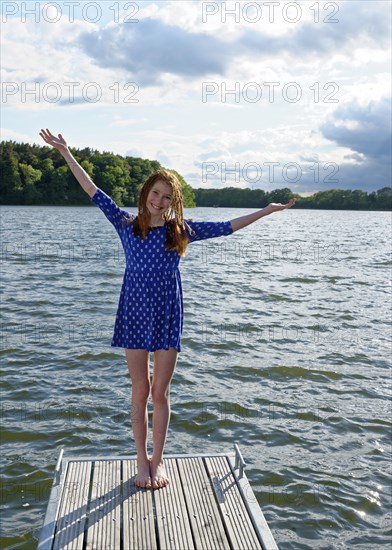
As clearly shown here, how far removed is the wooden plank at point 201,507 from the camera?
448 cm

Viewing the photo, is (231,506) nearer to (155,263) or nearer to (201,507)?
(201,507)

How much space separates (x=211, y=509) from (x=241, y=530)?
35cm

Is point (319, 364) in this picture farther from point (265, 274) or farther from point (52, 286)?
point (265, 274)

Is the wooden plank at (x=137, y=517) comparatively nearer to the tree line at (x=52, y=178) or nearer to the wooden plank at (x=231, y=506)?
the wooden plank at (x=231, y=506)

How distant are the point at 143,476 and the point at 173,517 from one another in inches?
21.9

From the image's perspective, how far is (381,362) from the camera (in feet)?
41.8

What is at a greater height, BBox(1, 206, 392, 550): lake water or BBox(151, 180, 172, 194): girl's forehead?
BBox(151, 180, 172, 194): girl's forehead

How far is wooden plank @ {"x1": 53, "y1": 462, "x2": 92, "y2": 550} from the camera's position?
4419mm

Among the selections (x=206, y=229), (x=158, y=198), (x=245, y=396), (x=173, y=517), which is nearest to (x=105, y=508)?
(x=173, y=517)

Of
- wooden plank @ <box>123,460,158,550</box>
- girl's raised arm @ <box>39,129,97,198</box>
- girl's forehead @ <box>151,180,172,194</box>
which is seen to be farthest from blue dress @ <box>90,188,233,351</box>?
wooden plank @ <box>123,460,158,550</box>

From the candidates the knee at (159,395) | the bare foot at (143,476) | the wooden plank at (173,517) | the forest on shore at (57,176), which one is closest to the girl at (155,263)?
the knee at (159,395)

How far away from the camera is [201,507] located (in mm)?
4898

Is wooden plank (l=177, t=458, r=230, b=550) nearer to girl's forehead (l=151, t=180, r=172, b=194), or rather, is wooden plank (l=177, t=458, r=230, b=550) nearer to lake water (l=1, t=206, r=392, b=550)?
lake water (l=1, t=206, r=392, b=550)

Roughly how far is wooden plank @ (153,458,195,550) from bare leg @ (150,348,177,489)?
0.10 m
